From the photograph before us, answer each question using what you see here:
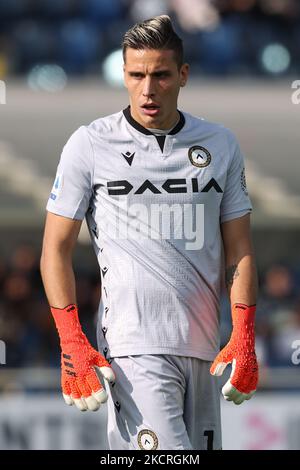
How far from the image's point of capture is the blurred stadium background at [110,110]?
1103 centimetres

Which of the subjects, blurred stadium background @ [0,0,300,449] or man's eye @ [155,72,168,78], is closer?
man's eye @ [155,72,168,78]

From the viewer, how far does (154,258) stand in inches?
174

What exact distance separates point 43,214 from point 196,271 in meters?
8.06

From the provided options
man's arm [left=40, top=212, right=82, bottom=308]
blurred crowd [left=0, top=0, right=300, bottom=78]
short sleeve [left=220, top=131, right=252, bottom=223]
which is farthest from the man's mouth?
blurred crowd [left=0, top=0, right=300, bottom=78]

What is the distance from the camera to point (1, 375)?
30.2 feet

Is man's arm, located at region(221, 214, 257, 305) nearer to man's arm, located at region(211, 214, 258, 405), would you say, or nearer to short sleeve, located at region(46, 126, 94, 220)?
man's arm, located at region(211, 214, 258, 405)

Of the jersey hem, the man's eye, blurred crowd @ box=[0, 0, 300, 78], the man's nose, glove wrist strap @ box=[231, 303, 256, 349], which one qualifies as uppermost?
blurred crowd @ box=[0, 0, 300, 78]

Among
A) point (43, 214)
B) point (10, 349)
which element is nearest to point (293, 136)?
point (43, 214)

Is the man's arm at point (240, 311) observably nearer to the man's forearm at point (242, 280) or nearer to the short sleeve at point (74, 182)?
the man's forearm at point (242, 280)

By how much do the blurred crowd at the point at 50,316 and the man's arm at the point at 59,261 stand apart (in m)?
5.38

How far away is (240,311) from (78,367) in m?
0.65

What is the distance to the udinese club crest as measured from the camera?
4.48 metres

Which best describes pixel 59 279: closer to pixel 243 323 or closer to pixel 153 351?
pixel 153 351

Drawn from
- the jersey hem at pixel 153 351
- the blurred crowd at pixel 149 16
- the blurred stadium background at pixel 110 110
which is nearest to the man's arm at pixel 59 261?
the jersey hem at pixel 153 351
